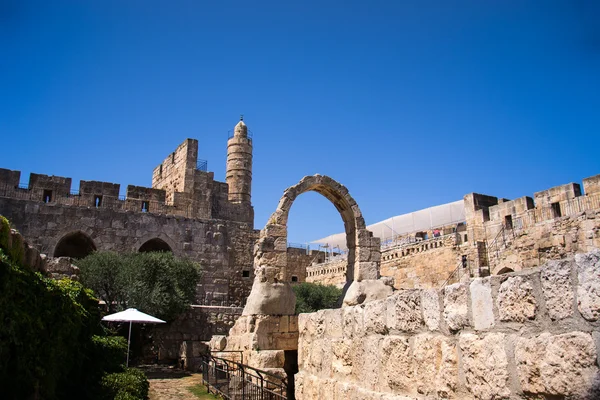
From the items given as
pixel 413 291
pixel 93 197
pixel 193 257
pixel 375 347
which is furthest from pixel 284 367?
pixel 93 197

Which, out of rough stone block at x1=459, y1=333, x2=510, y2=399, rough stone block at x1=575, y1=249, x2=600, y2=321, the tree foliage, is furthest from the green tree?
rough stone block at x1=575, y1=249, x2=600, y2=321

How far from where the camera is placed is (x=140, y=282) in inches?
609

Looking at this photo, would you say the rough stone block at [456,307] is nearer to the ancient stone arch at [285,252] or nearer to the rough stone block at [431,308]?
the rough stone block at [431,308]

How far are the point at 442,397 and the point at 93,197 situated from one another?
20.4 meters

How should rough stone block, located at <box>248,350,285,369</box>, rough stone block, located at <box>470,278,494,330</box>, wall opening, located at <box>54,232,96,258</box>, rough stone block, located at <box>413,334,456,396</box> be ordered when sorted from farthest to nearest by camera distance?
wall opening, located at <box>54,232,96,258</box> → rough stone block, located at <box>248,350,285,369</box> → rough stone block, located at <box>413,334,456,396</box> → rough stone block, located at <box>470,278,494,330</box>

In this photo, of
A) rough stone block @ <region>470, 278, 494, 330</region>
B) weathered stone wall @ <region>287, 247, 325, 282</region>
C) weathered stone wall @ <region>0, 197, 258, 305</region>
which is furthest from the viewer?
weathered stone wall @ <region>287, 247, 325, 282</region>

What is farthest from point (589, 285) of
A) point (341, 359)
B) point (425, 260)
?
point (425, 260)

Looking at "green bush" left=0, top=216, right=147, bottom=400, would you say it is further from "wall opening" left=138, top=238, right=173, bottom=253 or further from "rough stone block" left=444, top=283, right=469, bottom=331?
"wall opening" left=138, top=238, right=173, bottom=253

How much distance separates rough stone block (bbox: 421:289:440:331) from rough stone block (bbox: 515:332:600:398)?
65cm

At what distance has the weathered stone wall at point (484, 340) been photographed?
2.21 m

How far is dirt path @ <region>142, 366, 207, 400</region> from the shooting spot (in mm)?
9586

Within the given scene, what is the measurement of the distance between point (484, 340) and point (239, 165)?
27.8 metres

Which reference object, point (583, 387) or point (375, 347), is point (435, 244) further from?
point (583, 387)

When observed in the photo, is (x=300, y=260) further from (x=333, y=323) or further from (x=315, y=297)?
(x=333, y=323)
